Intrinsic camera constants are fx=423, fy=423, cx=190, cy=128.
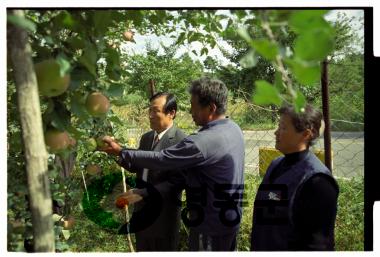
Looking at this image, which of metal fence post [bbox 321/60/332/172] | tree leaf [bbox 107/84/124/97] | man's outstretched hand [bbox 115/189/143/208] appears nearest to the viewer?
tree leaf [bbox 107/84/124/97]

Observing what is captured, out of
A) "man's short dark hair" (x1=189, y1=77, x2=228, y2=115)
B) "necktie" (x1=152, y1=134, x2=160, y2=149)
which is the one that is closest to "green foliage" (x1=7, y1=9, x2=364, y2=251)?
"man's short dark hair" (x1=189, y1=77, x2=228, y2=115)

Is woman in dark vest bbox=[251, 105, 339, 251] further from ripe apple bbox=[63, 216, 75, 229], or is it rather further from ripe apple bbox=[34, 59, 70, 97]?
ripe apple bbox=[34, 59, 70, 97]

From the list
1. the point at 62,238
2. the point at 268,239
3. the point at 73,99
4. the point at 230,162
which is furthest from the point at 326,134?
the point at 73,99

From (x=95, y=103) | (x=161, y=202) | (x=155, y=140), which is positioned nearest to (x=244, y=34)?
(x=95, y=103)

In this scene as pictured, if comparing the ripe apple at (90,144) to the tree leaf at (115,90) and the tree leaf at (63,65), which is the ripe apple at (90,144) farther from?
the tree leaf at (63,65)

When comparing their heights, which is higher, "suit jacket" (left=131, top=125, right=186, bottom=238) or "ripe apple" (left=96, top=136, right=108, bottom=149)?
"ripe apple" (left=96, top=136, right=108, bottom=149)

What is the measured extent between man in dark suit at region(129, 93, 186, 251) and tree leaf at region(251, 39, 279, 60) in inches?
73.0

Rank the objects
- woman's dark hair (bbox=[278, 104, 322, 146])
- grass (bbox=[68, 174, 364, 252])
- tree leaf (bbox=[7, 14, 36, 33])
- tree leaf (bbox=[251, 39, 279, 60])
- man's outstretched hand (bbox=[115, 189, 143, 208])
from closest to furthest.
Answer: tree leaf (bbox=[251, 39, 279, 60]) → tree leaf (bbox=[7, 14, 36, 33]) → woman's dark hair (bbox=[278, 104, 322, 146]) → man's outstretched hand (bbox=[115, 189, 143, 208]) → grass (bbox=[68, 174, 364, 252])

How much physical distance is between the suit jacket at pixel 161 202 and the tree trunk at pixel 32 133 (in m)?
1.54

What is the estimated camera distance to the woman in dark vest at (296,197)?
1.53 metres

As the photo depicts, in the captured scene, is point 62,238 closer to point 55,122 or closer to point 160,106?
point 55,122

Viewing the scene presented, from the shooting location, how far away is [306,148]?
1.79m

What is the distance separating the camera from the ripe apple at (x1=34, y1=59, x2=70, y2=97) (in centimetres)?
108

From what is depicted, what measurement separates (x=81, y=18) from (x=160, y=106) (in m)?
1.51
